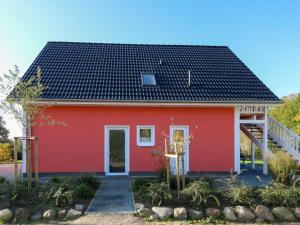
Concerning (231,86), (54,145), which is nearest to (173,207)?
(54,145)

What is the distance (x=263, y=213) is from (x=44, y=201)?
5.85 m

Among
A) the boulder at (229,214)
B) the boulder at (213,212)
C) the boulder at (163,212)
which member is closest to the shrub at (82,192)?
the boulder at (163,212)

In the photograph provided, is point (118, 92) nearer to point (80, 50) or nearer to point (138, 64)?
point (138, 64)

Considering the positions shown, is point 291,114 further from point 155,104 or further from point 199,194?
point 199,194

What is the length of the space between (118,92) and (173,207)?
23.6 feet

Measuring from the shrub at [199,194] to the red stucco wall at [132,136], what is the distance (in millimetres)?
5501

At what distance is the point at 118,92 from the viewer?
574 inches

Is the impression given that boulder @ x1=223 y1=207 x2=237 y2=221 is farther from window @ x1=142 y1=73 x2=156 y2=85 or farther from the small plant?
window @ x1=142 y1=73 x2=156 y2=85

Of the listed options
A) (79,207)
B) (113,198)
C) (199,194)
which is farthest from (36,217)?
(199,194)

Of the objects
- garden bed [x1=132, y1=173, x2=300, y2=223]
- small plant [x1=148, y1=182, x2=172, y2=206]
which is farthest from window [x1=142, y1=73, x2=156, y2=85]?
small plant [x1=148, y1=182, x2=172, y2=206]

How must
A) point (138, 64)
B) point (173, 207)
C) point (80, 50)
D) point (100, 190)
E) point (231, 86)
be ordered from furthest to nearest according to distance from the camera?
1. point (80, 50)
2. point (138, 64)
3. point (231, 86)
4. point (100, 190)
5. point (173, 207)

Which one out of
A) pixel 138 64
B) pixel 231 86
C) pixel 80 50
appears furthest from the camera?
pixel 80 50

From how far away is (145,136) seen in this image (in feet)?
48.2

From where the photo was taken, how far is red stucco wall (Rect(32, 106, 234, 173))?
1430cm
